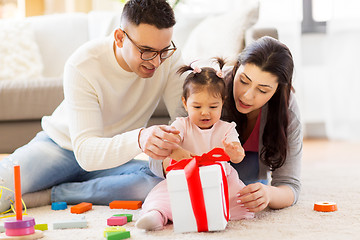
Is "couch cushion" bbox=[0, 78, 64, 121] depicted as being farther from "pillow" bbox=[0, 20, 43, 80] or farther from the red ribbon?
the red ribbon

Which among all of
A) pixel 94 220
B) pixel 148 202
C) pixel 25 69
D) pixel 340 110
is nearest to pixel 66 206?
pixel 94 220

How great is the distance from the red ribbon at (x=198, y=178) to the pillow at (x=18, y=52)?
1846mm

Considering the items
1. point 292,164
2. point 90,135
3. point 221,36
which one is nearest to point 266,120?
point 292,164

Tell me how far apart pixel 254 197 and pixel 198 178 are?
236mm

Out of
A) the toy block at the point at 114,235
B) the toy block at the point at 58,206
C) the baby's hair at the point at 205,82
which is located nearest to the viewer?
the toy block at the point at 114,235

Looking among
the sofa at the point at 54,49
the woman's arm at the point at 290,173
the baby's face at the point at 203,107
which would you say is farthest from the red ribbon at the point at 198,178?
the sofa at the point at 54,49

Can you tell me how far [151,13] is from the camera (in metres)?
1.43

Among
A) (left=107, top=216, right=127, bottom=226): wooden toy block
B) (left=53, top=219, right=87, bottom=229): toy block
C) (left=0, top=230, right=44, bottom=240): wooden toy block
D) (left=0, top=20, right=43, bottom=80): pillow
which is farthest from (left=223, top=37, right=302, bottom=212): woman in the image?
(left=0, top=20, right=43, bottom=80): pillow

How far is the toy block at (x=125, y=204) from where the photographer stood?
155cm

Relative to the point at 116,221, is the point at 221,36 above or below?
above

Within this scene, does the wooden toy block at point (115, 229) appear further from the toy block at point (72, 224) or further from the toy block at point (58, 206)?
the toy block at point (58, 206)

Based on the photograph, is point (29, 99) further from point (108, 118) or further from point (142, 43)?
point (142, 43)

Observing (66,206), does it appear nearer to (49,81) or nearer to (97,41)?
(97,41)

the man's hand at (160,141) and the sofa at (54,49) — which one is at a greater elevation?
the sofa at (54,49)
